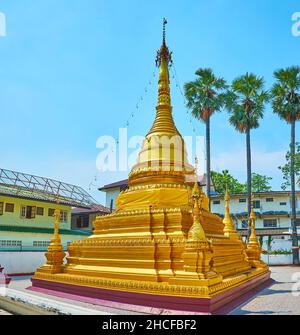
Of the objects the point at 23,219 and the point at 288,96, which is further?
the point at 288,96

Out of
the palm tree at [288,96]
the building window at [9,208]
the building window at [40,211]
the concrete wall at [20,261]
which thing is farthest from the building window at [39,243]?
the palm tree at [288,96]

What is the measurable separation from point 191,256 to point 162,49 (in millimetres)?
12642

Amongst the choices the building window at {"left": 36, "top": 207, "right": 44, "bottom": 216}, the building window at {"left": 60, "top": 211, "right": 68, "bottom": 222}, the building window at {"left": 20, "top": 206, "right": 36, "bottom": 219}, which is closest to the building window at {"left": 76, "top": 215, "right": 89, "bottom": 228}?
the building window at {"left": 60, "top": 211, "right": 68, "bottom": 222}

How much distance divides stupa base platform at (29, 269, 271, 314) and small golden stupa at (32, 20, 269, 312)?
0.03 metres

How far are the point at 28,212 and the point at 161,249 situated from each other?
2262 centimetres

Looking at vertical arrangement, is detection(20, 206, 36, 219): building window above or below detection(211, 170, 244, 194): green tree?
below

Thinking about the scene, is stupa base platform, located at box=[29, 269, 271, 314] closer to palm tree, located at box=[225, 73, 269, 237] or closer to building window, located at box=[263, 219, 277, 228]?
palm tree, located at box=[225, 73, 269, 237]

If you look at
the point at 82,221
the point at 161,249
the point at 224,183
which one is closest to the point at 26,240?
the point at 161,249

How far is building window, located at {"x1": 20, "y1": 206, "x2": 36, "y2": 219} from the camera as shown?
3027 cm

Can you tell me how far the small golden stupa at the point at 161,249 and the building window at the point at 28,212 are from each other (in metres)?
16.5

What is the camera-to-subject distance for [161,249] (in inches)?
453

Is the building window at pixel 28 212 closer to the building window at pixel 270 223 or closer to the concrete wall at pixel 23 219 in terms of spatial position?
the concrete wall at pixel 23 219

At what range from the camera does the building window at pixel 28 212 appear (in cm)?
3027

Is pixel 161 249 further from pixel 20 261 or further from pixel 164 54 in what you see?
pixel 20 261
